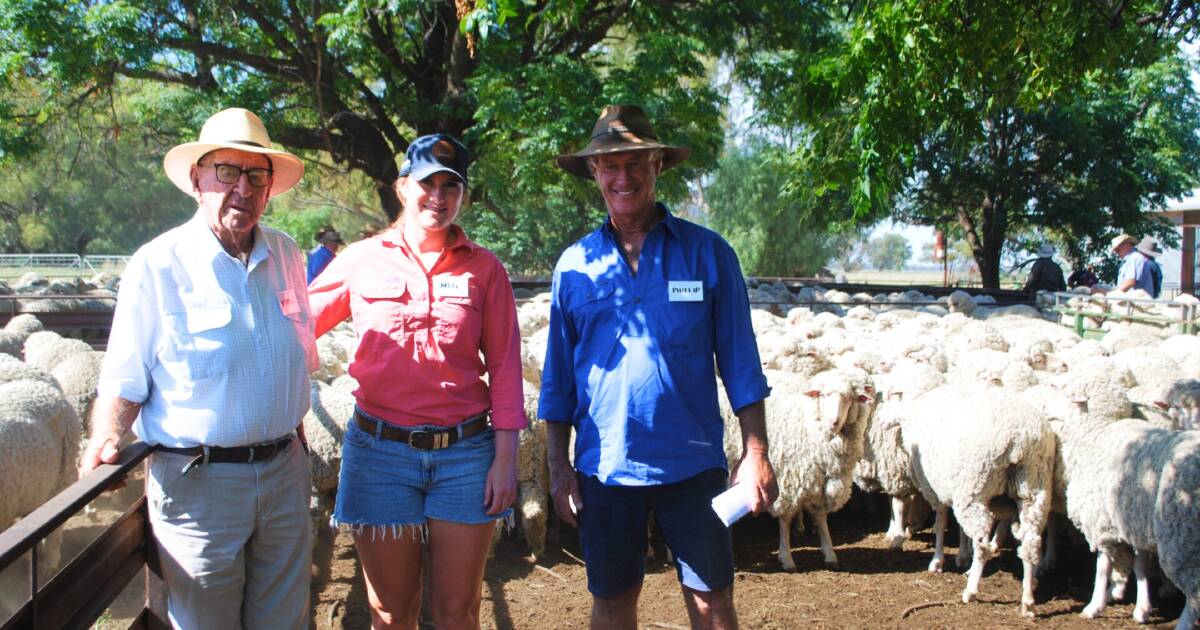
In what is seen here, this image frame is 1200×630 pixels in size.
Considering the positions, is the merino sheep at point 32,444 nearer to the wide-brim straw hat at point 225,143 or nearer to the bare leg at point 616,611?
the wide-brim straw hat at point 225,143

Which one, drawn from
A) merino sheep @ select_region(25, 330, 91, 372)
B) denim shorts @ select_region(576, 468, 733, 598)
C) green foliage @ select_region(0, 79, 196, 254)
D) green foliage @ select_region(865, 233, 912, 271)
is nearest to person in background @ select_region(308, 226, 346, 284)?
merino sheep @ select_region(25, 330, 91, 372)

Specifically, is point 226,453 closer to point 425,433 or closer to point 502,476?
point 425,433

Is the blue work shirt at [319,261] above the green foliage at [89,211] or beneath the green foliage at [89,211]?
beneath

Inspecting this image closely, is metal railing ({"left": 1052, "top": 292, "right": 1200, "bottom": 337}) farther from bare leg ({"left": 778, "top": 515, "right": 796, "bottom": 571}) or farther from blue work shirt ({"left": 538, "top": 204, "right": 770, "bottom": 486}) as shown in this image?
blue work shirt ({"left": 538, "top": 204, "right": 770, "bottom": 486})

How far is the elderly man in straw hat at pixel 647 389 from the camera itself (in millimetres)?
2705

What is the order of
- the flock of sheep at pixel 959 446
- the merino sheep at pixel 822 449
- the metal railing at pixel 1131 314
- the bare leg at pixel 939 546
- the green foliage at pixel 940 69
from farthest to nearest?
the metal railing at pixel 1131 314 < the merino sheep at pixel 822 449 < the bare leg at pixel 939 546 < the green foliage at pixel 940 69 < the flock of sheep at pixel 959 446

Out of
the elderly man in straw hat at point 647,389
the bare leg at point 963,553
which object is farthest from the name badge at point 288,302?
the bare leg at point 963,553

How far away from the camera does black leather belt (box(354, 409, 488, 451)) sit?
2.76 m

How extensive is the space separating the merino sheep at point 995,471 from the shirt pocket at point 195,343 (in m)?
4.49

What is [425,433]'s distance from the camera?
9.06 ft

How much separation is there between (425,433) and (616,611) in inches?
33.6

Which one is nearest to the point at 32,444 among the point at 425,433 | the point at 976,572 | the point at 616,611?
the point at 425,433

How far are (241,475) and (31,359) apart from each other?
5831 millimetres

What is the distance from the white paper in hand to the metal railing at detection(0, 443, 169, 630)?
1692 mm
